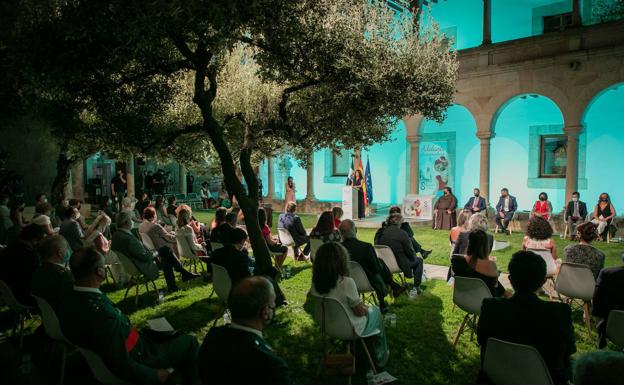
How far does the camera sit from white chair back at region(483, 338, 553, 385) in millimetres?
2525

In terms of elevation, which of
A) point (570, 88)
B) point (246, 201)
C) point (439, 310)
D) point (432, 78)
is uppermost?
point (570, 88)

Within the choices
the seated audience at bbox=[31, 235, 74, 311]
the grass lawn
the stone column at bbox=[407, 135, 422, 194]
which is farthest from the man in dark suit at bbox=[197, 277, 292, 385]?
the stone column at bbox=[407, 135, 422, 194]

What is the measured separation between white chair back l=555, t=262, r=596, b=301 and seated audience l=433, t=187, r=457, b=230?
28.2 feet

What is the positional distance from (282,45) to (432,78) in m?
2.83

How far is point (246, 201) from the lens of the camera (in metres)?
6.50

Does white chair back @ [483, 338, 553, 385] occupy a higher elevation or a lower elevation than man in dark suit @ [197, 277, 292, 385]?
lower

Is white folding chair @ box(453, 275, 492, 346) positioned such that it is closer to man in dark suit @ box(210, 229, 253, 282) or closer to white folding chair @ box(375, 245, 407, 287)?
white folding chair @ box(375, 245, 407, 287)

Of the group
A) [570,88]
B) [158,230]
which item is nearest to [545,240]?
[158,230]

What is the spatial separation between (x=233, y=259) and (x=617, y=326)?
369 centimetres

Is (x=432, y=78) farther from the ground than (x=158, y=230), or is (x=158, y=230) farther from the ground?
(x=432, y=78)

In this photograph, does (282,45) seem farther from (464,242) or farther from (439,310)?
(439,310)

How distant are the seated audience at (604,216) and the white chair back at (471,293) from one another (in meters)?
8.87

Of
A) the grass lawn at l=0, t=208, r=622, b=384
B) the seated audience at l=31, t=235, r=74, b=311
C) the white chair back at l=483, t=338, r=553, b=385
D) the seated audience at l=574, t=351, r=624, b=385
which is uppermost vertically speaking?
the seated audience at l=574, t=351, r=624, b=385

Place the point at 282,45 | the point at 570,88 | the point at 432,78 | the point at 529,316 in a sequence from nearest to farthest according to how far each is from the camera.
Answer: the point at 529,316 < the point at 282,45 < the point at 432,78 < the point at 570,88
